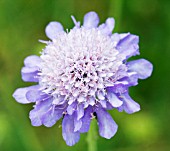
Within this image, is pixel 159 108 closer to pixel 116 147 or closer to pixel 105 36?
pixel 116 147

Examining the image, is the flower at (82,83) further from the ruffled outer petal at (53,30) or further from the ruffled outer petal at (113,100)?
the ruffled outer petal at (53,30)

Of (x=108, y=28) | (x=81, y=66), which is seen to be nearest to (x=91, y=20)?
(x=108, y=28)

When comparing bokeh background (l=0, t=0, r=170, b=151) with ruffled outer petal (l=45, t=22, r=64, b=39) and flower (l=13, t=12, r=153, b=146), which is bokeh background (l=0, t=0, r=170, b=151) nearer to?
ruffled outer petal (l=45, t=22, r=64, b=39)

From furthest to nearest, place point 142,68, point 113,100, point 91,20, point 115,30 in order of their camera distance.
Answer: point 115,30, point 91,20, point 142,68, point 113,100

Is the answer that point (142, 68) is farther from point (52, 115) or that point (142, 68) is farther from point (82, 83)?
point (52, 115)

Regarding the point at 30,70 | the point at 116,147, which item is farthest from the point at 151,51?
the point at 30,70

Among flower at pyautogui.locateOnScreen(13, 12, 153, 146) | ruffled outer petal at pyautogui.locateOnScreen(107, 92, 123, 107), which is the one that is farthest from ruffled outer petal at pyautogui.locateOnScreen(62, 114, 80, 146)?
ruffled outer petal at pyautogui.locateOnScreen(107, 92, 123, 107)
